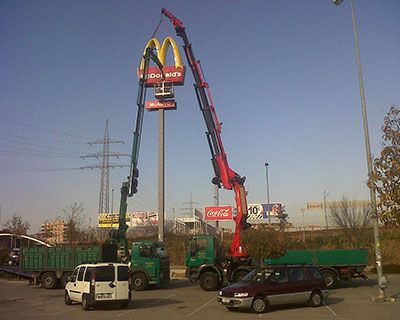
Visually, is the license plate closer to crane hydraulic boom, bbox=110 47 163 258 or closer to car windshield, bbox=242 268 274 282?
car windshield, bbox=242 268 274 282

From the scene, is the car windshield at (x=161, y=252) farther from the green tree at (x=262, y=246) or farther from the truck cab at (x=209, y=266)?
the green tree at (x=262, y=246)

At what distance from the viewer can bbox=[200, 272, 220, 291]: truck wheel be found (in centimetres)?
2412

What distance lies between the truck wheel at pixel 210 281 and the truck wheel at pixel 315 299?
8.33 meters

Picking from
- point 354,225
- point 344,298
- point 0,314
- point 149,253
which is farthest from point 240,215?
point 354,225

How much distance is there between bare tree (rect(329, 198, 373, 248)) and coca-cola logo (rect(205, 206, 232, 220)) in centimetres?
2013

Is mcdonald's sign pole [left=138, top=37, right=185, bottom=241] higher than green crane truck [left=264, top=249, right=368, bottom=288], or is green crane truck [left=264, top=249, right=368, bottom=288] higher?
mcdonald's sign pole [left=138, top=37, right=185, bottom=241]

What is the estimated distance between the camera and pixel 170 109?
6319 centimetres

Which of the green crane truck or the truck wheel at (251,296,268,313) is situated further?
the green crane truck

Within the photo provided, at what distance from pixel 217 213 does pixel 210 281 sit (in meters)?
41.4

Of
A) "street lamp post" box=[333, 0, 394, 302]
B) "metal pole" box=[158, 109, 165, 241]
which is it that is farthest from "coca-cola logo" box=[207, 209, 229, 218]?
"street lamp post" box=[333, 0, 394, 302]

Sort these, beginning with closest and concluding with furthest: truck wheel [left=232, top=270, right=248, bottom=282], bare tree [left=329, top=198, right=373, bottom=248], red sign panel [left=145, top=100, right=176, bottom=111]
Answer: truck wheel [left=232, top=270, right=248, bottom=282] < bare tree [left=329, top=198, right=373, bottom=248] < red sign panel [left=145, top=100, right=176, bottom=111]

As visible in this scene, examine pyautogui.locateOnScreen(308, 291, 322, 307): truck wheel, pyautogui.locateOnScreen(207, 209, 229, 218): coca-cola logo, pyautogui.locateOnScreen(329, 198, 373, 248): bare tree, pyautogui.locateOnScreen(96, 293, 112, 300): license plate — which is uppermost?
pyautogui.locateOnScreen(207, 209, 229, 218): coca-cola logo

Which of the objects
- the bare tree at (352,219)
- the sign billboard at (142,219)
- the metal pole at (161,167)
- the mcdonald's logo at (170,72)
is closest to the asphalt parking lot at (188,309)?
the bare tree at (352,219)

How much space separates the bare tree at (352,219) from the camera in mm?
41938
